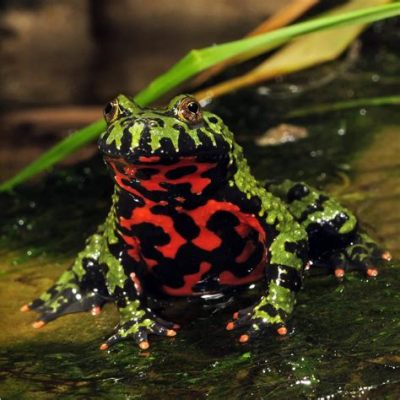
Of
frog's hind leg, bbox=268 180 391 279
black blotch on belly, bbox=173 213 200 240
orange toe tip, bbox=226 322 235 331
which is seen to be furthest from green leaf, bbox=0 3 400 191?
orange toe tip, bbox=226 322 235 331

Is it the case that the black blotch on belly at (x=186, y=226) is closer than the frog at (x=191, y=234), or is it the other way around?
the frog at (x=191, y=234)

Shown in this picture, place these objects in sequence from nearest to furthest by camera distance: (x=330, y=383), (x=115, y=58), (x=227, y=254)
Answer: (x=330, y=383) → (x=227, y=254) → (x=115, y=58)

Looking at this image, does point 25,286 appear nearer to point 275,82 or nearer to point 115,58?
point 275,82

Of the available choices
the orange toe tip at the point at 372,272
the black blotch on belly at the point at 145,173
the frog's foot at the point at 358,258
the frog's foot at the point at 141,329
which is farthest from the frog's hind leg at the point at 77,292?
the orange toe tip at the point at 372,272

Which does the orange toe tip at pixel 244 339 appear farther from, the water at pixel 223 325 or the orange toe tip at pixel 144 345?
the orange toe tip at pixel 144 345

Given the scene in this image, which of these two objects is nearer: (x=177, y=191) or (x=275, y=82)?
(x=177, y=191)

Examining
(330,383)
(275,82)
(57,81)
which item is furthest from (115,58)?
(330,383)

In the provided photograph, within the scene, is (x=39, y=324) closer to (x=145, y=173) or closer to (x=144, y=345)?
(x=144, y=345)
